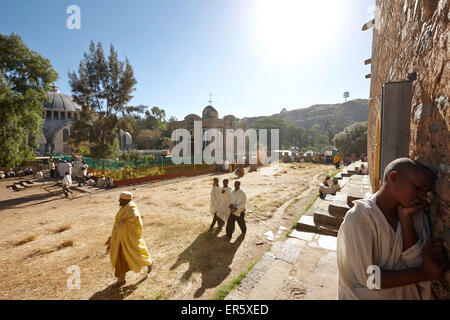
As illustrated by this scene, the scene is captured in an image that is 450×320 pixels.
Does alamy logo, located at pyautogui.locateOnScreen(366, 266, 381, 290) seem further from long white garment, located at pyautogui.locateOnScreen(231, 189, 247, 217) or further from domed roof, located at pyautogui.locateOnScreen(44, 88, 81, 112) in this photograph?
domed roof, located at pyautogui.locateOnScreen(44, 88, 81, 112)

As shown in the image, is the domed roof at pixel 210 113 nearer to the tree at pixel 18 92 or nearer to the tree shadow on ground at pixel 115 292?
the tree at pixel 18 92

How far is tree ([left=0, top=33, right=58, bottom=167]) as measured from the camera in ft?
45.4

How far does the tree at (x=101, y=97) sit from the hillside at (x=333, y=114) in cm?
8717

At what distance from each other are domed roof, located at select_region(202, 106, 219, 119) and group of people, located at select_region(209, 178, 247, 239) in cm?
2097

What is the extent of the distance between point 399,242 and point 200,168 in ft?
Result: 55.8

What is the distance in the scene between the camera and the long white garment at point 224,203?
5629mm

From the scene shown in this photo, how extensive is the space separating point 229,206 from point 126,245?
100 inches

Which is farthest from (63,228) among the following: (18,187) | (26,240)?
(18,187)

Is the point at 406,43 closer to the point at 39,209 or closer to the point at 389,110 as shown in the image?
the point at 389,110

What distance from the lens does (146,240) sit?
5.24m

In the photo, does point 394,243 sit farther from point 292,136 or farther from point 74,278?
point 292,136

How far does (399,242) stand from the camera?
1.29 meters

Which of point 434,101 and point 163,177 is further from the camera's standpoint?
point 163,177

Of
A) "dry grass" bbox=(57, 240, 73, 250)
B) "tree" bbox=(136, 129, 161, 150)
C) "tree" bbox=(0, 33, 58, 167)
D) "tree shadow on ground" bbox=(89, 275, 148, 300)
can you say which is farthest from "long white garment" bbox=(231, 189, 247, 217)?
"tree" bbox=(136, 129, 161, 150)
